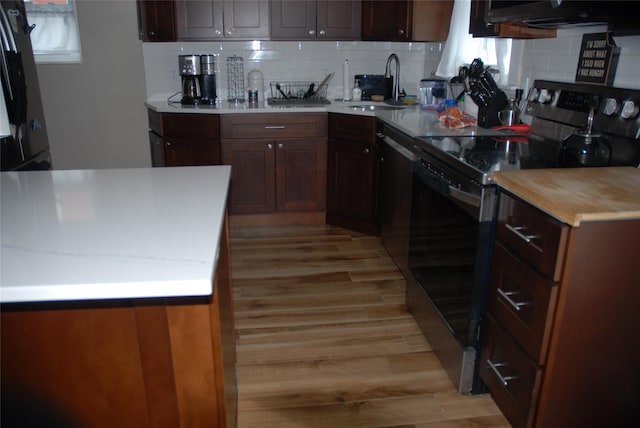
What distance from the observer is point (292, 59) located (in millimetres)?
4074

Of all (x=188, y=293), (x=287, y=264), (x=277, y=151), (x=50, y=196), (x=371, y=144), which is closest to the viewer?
(x=188, y=293)

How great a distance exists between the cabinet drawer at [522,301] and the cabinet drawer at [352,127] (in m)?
1.78

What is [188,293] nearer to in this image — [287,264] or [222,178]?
[222,178]

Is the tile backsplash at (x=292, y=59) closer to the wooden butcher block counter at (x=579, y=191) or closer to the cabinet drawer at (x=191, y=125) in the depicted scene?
the cabinet drawer at (x=191, y=125)

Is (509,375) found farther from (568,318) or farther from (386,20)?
(386,20)

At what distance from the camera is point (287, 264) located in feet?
10.3

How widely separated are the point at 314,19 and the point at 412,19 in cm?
75

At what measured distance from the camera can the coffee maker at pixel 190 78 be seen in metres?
3.66

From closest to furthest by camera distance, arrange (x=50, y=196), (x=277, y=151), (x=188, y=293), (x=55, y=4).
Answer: (x=188, y=293)
(x=50, y=196)
(x=277, y=151)
(x=55, y=4)

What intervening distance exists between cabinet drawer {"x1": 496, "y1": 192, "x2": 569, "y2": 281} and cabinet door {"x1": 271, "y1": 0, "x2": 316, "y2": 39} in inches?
102

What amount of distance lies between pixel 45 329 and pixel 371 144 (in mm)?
2583

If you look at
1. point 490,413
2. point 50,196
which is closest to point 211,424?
point 50,196

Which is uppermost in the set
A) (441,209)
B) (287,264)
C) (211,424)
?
(441,209)

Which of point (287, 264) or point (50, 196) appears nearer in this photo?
point (50, 196)
